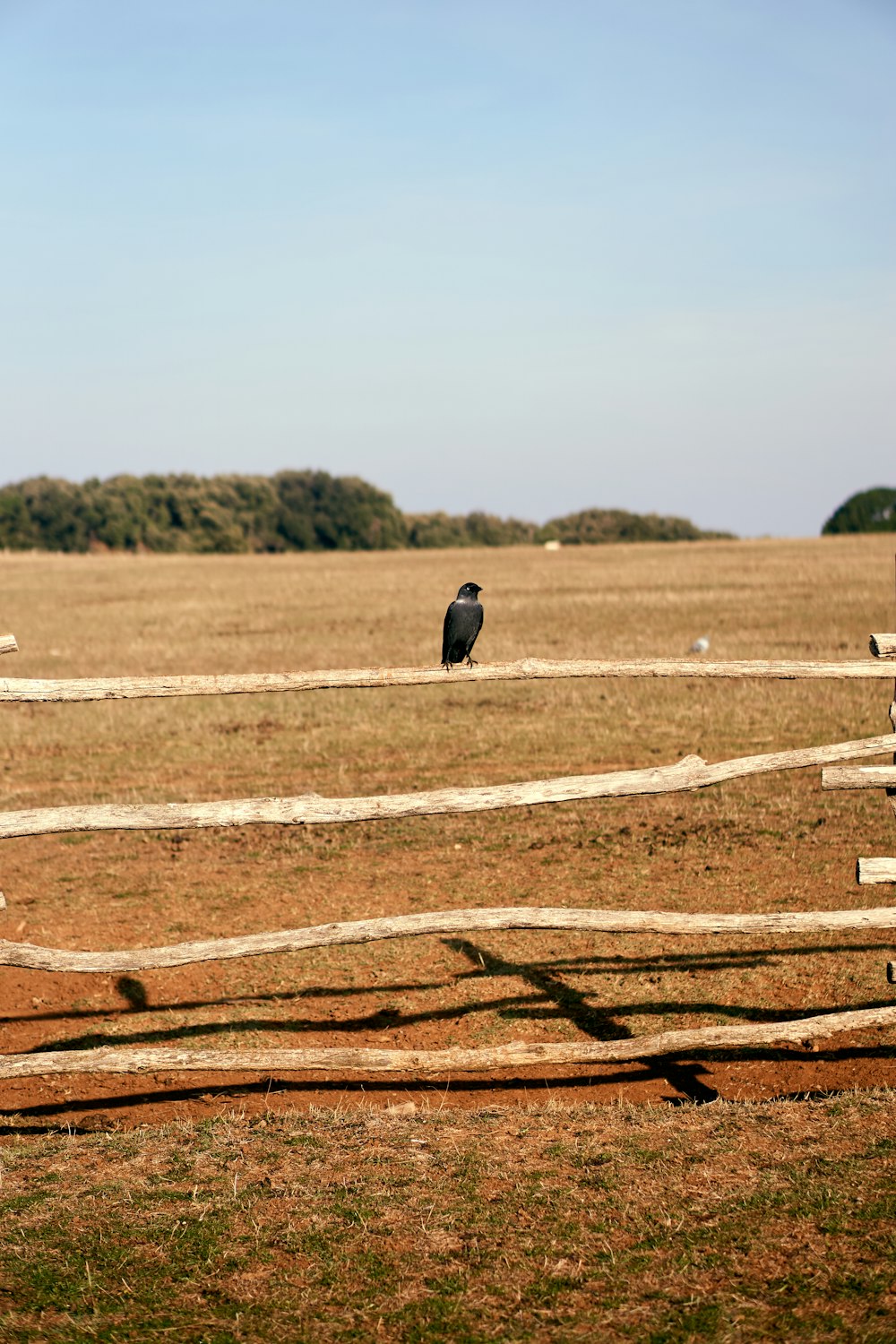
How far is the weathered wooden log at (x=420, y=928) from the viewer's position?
5.86 metres

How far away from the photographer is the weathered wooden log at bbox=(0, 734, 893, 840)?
5918 millimetres

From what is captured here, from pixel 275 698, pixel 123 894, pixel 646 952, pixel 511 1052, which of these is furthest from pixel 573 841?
pixel 275 698

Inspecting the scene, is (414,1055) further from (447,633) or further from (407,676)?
(447,633)

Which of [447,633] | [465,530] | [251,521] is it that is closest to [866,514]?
[465,530]

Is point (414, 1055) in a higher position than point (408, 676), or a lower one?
lower

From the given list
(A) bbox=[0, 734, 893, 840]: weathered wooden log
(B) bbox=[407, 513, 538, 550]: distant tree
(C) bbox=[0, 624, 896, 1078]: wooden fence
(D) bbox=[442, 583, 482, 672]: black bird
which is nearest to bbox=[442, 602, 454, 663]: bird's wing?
(D) bbox=[442, 583, 482, 672]: black bird

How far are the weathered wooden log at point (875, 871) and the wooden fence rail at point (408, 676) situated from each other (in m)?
0.99

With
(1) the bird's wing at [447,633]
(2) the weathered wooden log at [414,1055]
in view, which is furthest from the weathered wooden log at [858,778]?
(1) the bird's wing at [447,633]

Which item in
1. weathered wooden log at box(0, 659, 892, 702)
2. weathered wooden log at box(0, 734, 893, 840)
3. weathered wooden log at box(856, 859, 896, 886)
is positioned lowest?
weathered wooden log at box(856, 859, 896, 886)

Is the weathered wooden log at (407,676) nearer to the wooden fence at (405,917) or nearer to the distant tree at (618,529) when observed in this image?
the wooden fence at (405,917)

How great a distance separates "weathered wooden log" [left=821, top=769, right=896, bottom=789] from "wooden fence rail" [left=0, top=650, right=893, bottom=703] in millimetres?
508

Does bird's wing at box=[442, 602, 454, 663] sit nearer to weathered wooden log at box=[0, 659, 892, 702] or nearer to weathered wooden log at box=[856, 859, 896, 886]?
weathered wooden log at box=[0, 659, 892, 702]

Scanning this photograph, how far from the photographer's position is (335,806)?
6.04 m

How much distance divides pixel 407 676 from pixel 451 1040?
7.74 feet
